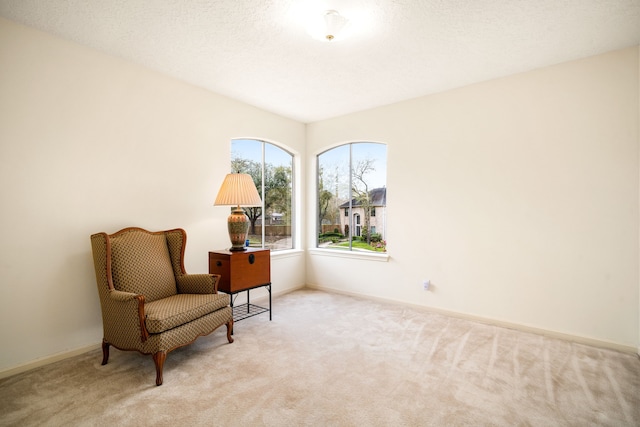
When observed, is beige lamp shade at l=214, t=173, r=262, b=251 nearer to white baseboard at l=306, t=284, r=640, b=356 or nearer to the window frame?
the window frame

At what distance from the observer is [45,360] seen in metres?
2.45

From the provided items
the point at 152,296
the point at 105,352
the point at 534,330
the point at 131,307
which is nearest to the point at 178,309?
the point at 131,307

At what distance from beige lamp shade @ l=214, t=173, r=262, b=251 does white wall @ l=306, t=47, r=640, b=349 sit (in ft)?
6.04

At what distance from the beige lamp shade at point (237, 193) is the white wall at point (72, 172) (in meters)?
0.47

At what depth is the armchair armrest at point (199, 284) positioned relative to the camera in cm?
282

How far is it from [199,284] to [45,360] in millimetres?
1231

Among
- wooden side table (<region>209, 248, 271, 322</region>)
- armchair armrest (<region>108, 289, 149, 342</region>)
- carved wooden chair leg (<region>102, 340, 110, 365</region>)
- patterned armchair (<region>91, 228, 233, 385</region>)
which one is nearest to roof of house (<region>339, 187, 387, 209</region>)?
wooden side table (<region>209, 248, 271, 322</region>)

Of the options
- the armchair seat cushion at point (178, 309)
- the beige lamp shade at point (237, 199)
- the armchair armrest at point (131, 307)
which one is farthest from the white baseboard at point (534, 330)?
the armchair armrest at point (131, 307)

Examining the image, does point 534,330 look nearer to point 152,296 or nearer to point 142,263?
point 152,296

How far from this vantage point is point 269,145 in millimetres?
4512

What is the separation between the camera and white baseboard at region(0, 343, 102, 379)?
89.8 inches

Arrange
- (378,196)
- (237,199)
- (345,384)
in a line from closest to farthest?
1. (345,384)
2. (237,199)
3. (378,196)

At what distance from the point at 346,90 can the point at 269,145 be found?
4.68ft

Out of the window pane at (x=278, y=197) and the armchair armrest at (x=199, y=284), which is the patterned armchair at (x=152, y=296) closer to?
the armchair armrest at (x=199, y=284)
